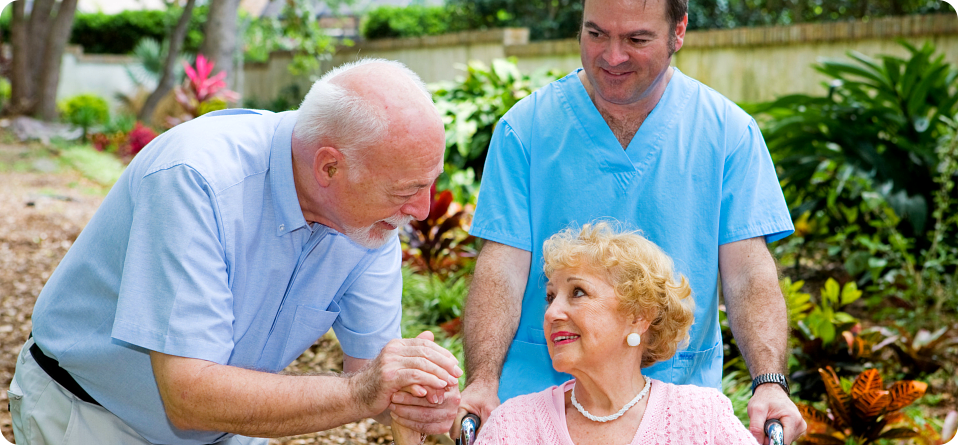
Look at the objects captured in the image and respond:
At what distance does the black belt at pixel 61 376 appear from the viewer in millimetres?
2072

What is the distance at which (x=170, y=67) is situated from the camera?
55.4ft

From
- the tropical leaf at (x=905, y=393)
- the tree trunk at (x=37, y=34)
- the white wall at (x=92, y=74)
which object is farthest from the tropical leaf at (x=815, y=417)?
the white wall at (x=92, y=74)

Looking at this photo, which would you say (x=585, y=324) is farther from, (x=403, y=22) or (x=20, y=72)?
(x=20, y=72)

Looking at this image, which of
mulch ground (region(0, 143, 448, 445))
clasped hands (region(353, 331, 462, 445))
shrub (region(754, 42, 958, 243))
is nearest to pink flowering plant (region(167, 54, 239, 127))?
mulch ground (region(0, 143, 448, 445))

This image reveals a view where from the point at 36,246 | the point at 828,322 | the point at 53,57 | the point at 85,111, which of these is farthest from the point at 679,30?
the point at 85,111

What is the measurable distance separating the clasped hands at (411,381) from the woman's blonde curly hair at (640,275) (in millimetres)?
548

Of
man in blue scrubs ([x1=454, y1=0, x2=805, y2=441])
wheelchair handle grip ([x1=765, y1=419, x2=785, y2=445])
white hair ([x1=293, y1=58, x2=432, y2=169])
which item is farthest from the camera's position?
man in blue scrubs ([x1=454, y1=0, x2=805, y2=441])

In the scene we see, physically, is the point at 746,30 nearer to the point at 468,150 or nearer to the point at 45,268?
the point at 468,150

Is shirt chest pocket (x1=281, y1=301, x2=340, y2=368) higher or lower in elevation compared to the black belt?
higher

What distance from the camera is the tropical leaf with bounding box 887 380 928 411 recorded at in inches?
129

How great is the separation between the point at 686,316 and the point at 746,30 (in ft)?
23.7

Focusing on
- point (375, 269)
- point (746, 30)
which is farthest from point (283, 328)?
point (746, 30)

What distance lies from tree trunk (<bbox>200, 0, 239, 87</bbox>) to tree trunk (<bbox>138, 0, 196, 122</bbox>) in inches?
187

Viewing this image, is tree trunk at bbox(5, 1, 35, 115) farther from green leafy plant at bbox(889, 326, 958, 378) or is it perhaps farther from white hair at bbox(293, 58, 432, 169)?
green leafy plant at bbox(889, 326, 958, 378)
